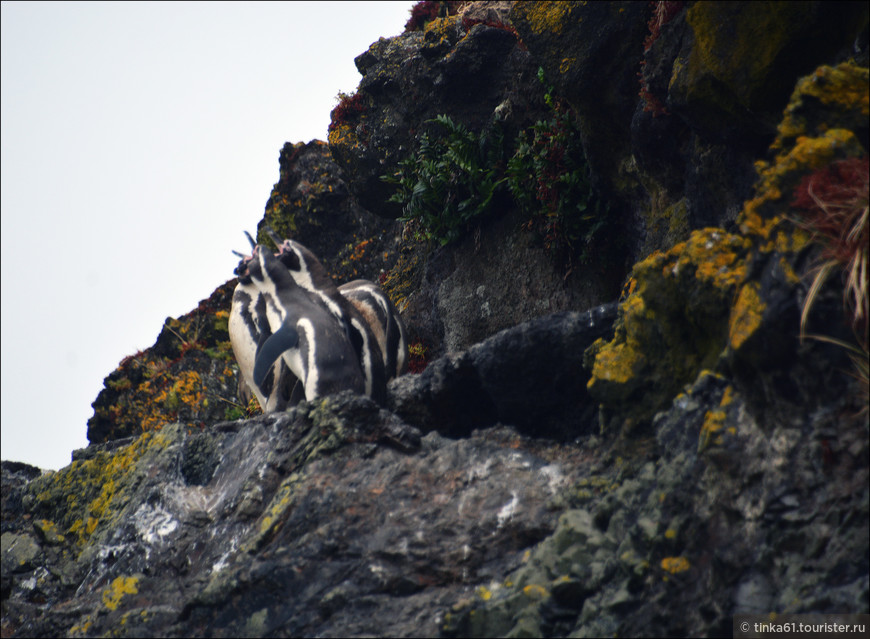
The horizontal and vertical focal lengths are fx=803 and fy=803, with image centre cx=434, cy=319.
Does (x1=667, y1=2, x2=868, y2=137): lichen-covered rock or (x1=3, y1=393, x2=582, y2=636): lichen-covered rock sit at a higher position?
(x1=667, y1=2, x2=868, y2=137): lichen-covered rock

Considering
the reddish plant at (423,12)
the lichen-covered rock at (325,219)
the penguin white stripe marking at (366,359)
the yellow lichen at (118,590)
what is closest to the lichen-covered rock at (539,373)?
the penguin white stripe marking at (366,359)

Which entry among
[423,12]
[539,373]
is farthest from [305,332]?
[423,12]

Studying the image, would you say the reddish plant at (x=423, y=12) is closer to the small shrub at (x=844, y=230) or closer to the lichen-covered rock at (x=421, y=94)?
the lichen-covered rock at (x=421, y=94)

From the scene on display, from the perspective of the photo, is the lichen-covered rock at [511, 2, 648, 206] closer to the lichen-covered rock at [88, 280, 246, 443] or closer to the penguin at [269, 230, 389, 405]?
the penguin at [269, 230, 389, 405]

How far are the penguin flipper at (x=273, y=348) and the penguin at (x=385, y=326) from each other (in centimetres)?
137

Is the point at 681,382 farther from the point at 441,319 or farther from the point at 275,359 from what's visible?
the point at 441,319

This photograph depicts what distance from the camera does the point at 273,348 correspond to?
7.52m

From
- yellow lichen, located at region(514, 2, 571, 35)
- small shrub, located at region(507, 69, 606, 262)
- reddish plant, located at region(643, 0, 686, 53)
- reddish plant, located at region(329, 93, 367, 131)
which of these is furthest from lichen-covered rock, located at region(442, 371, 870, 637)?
reddish plant, located at region(329, 93, 367, 131)

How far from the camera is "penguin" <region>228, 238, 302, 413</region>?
8.08m

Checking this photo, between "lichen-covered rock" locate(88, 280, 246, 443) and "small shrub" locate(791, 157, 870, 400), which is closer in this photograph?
Result: "small shrub" locate(791, 157, 870, 400)

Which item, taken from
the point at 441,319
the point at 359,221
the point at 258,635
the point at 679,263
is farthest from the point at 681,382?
the point at 359,221

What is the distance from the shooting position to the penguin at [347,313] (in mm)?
7848

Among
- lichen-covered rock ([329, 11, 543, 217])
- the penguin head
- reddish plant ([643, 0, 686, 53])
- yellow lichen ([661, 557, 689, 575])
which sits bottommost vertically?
yellow lichen ([661, 557, 689, 575])

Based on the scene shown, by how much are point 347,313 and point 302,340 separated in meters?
0.90
